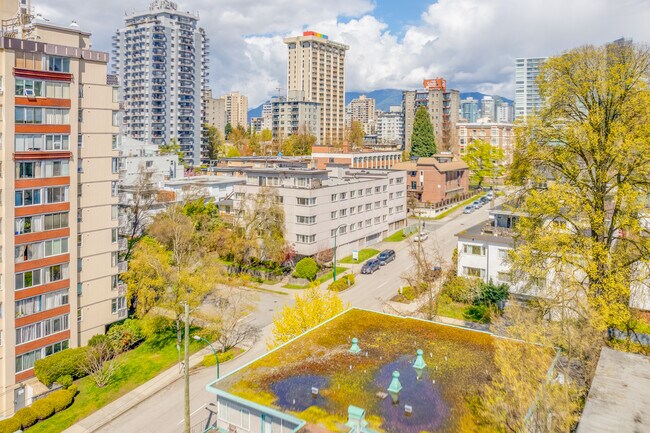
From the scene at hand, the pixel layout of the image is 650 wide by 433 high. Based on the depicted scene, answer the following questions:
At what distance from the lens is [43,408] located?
1088 inches

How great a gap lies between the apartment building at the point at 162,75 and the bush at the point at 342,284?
8642 cm

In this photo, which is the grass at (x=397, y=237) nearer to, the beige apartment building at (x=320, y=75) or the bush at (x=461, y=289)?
the bush at (x=461, y=289)

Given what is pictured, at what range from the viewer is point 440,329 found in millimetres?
27172

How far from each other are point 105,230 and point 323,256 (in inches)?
918

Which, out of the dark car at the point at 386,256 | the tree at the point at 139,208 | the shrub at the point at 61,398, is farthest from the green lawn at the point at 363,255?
the shrub at the point at 61,398

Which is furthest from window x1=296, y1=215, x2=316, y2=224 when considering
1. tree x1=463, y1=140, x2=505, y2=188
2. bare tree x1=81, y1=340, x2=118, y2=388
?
tree x1=463, y1=140, x2=505, y2=188

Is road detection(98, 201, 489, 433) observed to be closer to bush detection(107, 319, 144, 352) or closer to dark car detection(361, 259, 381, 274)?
dark car detection(361, 259, 381, 274)

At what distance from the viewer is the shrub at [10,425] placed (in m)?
26.2

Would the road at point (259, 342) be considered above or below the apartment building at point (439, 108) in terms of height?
below

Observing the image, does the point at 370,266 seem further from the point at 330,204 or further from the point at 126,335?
the point at 126,335

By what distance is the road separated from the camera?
86.8ft

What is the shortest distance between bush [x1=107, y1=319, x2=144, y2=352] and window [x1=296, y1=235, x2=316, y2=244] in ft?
63.2

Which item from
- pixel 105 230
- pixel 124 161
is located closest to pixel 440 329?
pixel 105 230

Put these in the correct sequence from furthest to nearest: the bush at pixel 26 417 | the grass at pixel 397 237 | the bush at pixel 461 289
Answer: the grass at pixel 397 237, the bush at pixel 461 289, the bush at pixel 26 417
